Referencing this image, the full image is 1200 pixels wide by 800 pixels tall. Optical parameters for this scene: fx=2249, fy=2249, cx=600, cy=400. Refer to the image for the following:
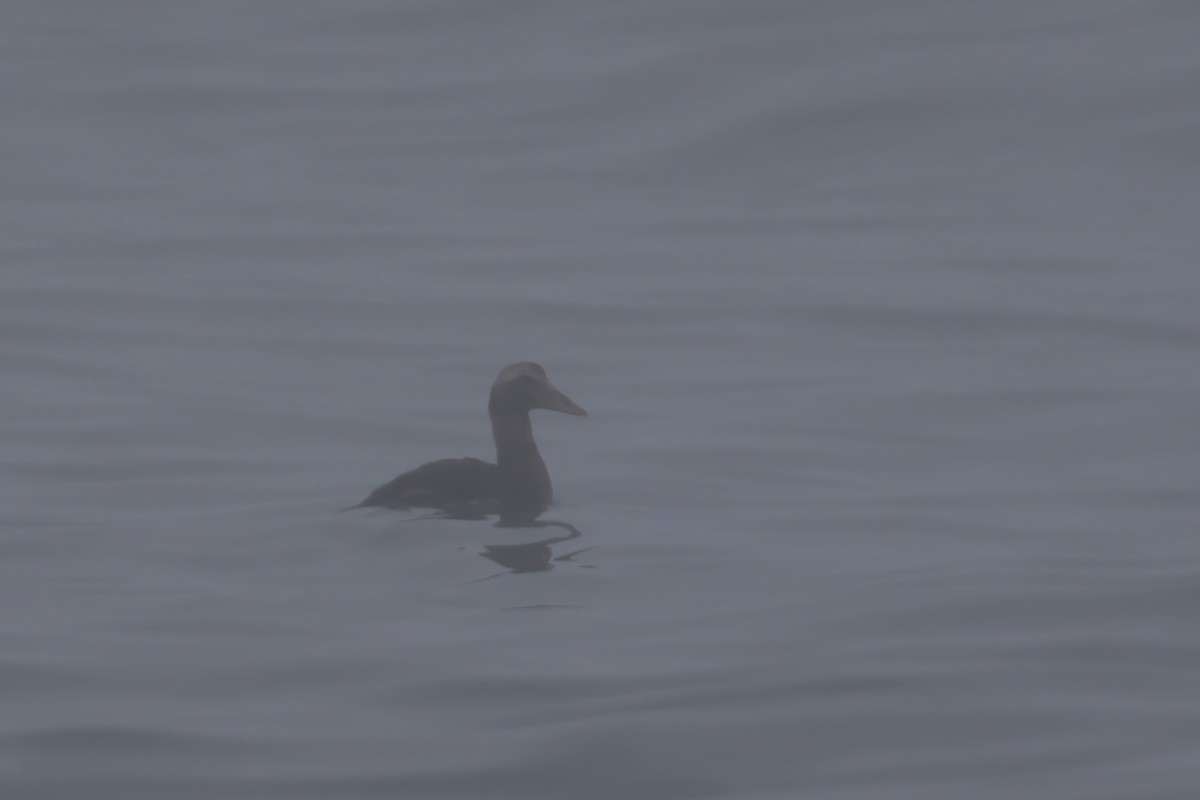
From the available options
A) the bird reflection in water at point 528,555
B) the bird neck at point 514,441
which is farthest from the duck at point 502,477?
the bird reflection in water at point 528,555

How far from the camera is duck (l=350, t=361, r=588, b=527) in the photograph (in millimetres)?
10430

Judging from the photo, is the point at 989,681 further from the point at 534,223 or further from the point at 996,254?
the point at 534,223

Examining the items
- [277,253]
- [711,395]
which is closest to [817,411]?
[711,395]

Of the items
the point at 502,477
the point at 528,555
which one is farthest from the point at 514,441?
the point at 528,555

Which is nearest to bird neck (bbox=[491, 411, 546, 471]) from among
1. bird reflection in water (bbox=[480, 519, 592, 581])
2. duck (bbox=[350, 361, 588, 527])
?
duck (bbox=[350, 361, 588, 527])

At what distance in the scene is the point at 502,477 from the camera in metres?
10.8

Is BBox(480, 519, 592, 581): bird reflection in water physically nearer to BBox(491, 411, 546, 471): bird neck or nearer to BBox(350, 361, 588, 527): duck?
BBox(350, 361, 588, 527): duck

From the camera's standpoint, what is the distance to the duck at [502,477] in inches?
411

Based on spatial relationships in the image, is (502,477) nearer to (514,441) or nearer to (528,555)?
(514,441)

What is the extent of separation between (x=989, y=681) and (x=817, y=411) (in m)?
8.02

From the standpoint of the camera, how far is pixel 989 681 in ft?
25.8

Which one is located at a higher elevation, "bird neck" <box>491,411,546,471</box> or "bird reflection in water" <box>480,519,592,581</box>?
"bird neck" <box>491,411,546,471</box>

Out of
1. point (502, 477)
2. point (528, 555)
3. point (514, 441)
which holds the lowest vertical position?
point (528, 555)

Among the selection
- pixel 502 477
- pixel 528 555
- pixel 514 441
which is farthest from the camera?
pixel 514 441
